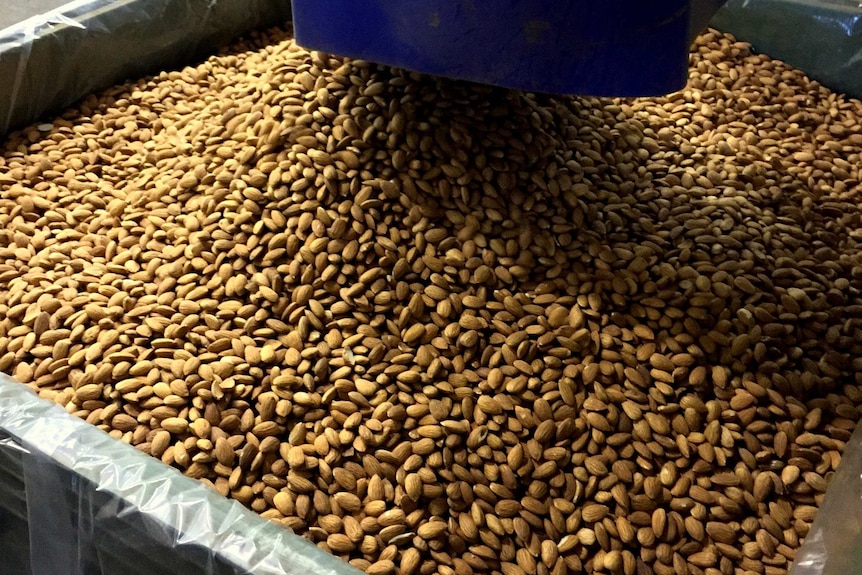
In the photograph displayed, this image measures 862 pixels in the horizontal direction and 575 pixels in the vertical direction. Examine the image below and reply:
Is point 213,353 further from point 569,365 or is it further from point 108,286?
point 569,365

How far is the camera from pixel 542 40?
0.94 metres

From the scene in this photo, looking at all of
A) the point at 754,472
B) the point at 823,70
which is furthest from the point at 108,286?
the point at 823,70

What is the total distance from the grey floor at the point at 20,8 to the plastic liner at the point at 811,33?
5.43 ft

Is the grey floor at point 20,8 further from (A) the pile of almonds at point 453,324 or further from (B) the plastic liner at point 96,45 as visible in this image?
(A) the pile of almonds at point 453,324

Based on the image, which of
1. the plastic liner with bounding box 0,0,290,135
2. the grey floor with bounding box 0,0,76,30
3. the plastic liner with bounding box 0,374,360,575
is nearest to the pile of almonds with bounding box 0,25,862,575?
the plastic liner with bounding box 0,374,360,575

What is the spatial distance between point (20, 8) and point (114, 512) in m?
1.39

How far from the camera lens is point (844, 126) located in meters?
1.62

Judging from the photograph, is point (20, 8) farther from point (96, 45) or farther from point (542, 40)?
point (542, 40)

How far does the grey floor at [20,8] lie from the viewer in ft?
5.41

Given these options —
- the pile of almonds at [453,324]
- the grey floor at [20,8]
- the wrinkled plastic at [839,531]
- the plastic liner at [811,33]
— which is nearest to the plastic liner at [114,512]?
the pile of almonds at [453,324]

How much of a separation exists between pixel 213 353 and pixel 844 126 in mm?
1430

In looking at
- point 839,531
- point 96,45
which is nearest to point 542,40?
point 839,531

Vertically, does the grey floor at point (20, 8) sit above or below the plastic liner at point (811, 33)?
below

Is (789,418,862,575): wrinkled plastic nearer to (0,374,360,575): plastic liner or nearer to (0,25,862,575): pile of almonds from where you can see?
(0,25,862,575): pile of almonds
